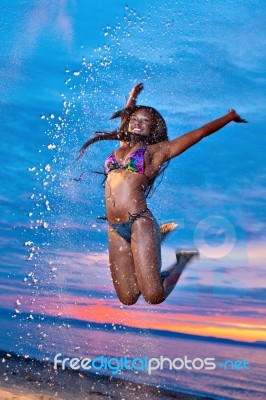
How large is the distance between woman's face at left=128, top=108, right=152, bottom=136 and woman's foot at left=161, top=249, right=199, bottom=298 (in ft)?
5.04

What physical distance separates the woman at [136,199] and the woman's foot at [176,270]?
20 millimetres

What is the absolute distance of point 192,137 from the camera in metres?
5.87

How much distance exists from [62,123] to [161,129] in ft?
4.96

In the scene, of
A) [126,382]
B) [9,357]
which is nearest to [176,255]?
[126,382]

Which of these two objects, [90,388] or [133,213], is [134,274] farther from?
[90,388]

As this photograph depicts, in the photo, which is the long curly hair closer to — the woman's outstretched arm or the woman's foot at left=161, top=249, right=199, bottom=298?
the woman's outstretched arm

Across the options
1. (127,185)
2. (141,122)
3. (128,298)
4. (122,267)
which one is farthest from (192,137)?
(128,298)

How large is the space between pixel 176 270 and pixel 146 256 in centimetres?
74

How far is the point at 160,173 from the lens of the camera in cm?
629

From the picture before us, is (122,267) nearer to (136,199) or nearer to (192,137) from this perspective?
(136,199)

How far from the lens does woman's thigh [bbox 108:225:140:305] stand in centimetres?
621

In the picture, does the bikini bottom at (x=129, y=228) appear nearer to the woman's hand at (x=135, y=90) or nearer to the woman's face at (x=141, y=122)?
the woman's face at (x=141, y=122)

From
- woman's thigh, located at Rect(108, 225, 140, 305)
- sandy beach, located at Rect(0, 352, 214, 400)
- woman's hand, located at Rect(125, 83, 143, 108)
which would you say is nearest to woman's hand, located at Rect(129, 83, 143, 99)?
woman's hand, located at Rect(125, 83, 143, 108)

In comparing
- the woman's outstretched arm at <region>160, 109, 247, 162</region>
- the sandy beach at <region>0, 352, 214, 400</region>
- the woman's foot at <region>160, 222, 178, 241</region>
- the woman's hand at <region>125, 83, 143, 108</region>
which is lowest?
the sandy beach at <region>0, 352, 214, 400</region>
